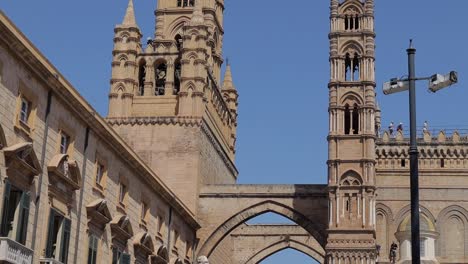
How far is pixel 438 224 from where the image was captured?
6372cm

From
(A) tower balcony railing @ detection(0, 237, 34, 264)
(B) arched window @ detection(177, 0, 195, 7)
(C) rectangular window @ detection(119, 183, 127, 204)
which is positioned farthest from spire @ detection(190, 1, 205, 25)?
(A) tower balcony railing @ detection(0, 237, 34, 264)

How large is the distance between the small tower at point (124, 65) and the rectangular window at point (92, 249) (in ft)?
73.9

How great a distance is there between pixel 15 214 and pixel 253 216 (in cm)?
2989

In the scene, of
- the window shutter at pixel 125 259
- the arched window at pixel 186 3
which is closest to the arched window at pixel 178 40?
the arched window at pixel 186 3

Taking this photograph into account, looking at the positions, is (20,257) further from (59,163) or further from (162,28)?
(162,28)

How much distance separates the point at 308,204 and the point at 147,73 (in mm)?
13422

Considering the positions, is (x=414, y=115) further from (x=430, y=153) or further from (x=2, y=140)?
(x=430, y=153)

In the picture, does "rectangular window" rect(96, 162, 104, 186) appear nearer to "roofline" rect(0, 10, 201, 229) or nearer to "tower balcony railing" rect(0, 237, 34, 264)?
"roofline" rect(0, 10, 201, 229)

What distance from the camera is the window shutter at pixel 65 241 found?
104 ft

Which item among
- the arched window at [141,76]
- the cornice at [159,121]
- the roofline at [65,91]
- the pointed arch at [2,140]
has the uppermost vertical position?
the arched window at [141,76]

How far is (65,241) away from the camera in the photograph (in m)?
32.0

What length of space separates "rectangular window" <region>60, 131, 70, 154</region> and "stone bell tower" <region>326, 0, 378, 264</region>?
23110mm

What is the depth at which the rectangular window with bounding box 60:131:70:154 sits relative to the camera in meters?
32.3

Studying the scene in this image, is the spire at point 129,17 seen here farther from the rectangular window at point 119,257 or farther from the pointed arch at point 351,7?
the rectangular window at point 119,257
